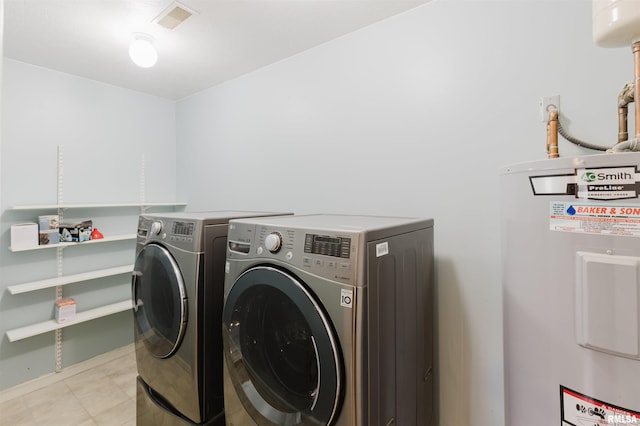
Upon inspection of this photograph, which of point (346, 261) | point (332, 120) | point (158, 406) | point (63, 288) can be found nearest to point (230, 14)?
point (332, 120)

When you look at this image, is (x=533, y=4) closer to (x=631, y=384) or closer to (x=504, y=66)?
(x=504, y=66)

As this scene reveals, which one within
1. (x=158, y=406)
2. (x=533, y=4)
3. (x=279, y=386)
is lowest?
(x=158, y=406)

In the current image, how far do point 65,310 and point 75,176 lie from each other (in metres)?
1.05

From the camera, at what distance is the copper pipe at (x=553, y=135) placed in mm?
1156

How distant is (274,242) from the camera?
3.84 ft

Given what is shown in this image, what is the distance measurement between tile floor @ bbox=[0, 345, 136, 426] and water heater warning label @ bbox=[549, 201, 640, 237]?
8.39ft

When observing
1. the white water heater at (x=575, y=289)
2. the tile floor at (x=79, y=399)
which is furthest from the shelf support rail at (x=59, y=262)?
the white water heater at (x=575, y=289)

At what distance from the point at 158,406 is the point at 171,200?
2024 millimetres

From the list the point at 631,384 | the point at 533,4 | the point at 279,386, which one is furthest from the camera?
the point at 533,4

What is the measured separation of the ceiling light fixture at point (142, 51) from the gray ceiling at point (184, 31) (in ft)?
0.21

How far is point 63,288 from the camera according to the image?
2.58 m

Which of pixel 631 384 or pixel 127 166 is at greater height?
pixel 127 166

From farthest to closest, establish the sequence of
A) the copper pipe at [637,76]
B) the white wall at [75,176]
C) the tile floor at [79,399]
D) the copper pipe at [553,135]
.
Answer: the white wall at [75,176]
the tile floor at [79,399]
the copper pipe at [553,135]
the copper pipe at [637,76]

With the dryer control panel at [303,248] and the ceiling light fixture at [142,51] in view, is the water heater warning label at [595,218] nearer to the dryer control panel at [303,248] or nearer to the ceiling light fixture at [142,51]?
the dryer control panel at [303,248]
